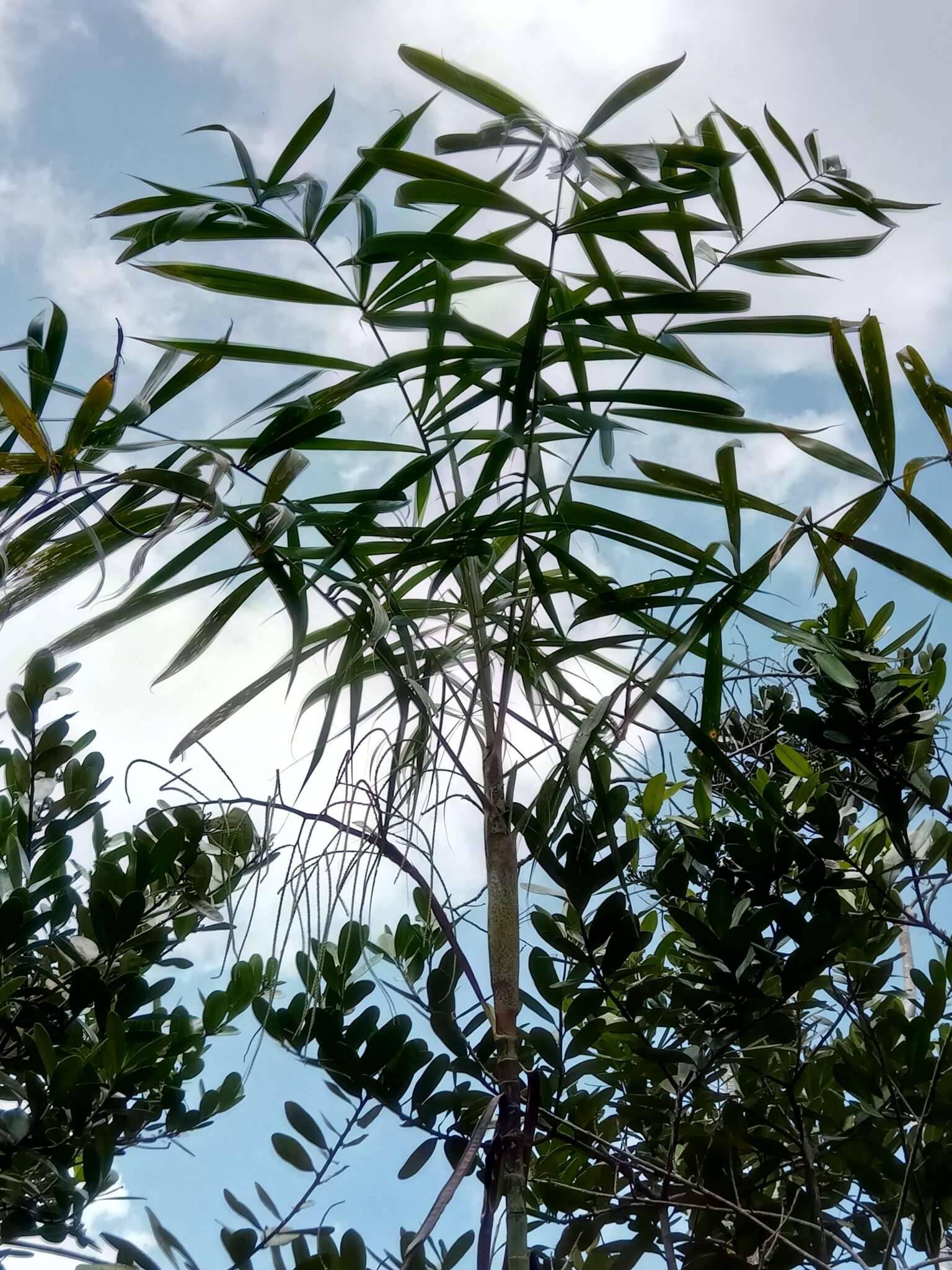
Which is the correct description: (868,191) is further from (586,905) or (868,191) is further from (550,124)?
(586,905)

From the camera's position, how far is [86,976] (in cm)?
100

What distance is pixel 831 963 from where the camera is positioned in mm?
954

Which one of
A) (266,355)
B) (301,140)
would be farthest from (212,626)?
(301,140)

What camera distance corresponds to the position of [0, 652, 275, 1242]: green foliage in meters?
0.93

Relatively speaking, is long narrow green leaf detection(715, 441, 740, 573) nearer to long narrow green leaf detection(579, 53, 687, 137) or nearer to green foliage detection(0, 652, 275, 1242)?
long narrow green leaf detection(579, 53, 687, 137)

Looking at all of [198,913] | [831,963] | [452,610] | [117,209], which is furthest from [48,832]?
[831,963]

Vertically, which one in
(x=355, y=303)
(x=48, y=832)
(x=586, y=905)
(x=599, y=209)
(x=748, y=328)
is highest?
(x=748, y=328)

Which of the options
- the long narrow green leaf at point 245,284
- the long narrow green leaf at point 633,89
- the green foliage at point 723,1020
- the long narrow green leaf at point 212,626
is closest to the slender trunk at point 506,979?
the green foliage at point 723,1020

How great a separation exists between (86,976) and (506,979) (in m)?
0.45

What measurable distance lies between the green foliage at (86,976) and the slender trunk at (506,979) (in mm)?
215

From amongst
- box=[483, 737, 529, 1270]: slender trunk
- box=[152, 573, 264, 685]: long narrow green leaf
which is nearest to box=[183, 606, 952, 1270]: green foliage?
box=[483, 737, 529, 1270]: slender trunk

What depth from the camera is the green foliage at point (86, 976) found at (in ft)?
3.05

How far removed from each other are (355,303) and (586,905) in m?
0.66

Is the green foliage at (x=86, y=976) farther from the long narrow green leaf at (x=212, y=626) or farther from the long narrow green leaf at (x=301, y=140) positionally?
the long narrow green leaf at (x=301, y=140)
